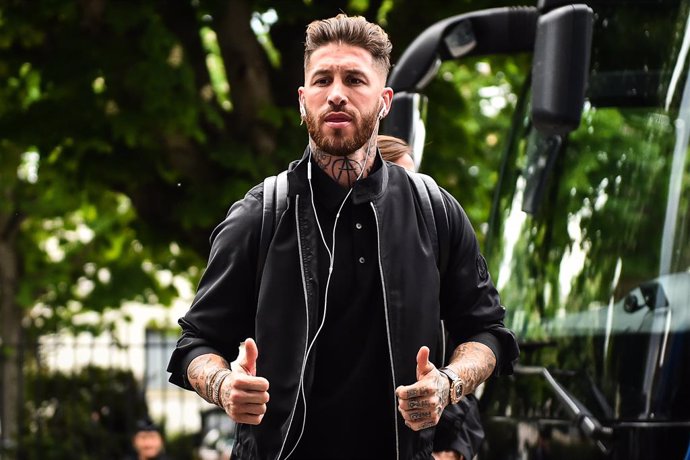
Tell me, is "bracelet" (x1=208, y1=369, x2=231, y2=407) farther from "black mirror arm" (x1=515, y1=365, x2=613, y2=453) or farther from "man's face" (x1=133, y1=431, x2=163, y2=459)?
"man's face" (x1=133, y1=431, x2=163, y2=459)

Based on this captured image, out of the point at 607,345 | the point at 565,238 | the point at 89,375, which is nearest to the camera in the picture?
the point at 607,345

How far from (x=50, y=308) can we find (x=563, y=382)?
12.8 meters

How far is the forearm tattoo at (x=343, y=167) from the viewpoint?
334cm

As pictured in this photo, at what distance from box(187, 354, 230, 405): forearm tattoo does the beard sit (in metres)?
0.53

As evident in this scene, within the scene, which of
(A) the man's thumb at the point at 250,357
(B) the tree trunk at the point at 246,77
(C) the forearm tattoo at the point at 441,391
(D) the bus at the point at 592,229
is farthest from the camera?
(B) the tree trunk at the point at 246,77

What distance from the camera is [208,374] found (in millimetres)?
3174

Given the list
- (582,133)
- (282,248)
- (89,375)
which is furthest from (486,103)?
(282,248)

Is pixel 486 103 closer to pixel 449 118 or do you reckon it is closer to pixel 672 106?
pixel 449 118

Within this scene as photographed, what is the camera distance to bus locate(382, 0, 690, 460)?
16.9ft

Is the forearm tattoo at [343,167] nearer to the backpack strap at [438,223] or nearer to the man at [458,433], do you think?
the backpack strap at [438,223]

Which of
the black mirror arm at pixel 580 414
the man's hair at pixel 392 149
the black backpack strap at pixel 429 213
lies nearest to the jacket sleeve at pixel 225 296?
the black backpack strap at pixel 429 213

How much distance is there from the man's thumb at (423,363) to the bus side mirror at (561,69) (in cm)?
211

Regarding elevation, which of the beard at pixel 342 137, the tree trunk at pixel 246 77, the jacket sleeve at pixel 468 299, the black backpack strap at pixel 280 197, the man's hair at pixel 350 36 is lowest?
the jacket sleeve at pixel 468 299

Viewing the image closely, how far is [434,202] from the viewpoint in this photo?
133 inches
